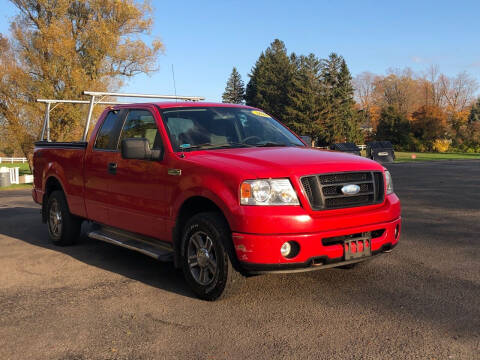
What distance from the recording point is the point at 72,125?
3294 cm

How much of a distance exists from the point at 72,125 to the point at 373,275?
3055cm

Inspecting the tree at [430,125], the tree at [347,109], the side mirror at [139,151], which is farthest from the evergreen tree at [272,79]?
the side mirror at [139,151]

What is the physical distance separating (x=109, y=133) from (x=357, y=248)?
346 centimetres

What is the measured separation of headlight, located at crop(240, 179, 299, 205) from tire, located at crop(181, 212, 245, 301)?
38 centimetres

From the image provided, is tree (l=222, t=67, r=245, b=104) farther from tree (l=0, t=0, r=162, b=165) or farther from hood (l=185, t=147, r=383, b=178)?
hood (l=185, t=147, r=383, b=178)

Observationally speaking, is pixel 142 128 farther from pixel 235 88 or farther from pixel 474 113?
pixel 235 88

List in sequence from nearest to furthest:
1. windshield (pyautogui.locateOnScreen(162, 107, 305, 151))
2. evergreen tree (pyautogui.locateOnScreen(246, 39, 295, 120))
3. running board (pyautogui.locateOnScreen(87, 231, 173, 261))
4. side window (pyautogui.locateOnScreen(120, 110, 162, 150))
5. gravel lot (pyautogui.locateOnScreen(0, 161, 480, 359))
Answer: gravel lot (pyautogui.locateOnScreen(0, 161, 480, 359)), running board (pyautogui.locateOnScreen(87, 231, 173, 261)), windshield (pyautogui.locateOnScreen(162, 107, 305, 151)), side window (pyautogui.locateOnScreen(120, 110, 162, 150)), evergreen tree (pyautogui.locateOnScreen(246, 39, 295, 120))

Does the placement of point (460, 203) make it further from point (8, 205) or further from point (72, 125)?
point (72, 125)

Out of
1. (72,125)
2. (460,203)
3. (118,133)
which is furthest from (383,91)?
(118,133)

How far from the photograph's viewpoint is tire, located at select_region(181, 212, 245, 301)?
4.39 m

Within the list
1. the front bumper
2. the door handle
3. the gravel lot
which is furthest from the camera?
the door handle

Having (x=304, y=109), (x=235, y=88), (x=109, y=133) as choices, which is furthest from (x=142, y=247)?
(x=235, y=88)

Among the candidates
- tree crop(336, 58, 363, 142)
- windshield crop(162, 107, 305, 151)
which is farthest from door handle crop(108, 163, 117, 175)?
tree crop(336, 58, 363, 142)

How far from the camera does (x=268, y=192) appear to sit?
14.0 ft
